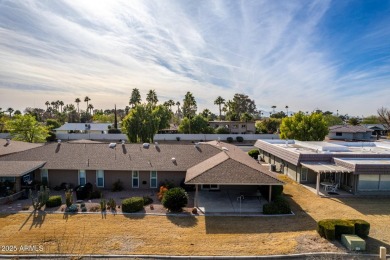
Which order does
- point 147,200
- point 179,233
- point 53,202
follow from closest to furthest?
1. point 179,233
2. point 53,202
3. point 147,200

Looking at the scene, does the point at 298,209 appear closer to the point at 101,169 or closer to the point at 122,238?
the point at 122,238

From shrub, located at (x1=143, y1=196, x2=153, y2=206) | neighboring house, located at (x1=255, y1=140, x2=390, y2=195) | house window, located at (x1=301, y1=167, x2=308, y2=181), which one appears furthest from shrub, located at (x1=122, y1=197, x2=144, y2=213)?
house window, located at (x1=301, y1=167, x2=308, y2=181)

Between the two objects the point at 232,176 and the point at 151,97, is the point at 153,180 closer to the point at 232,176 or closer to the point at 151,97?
the point at 232,176

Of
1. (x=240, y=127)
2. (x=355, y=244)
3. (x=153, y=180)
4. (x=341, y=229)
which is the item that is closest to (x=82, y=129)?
(x=240, y=127)

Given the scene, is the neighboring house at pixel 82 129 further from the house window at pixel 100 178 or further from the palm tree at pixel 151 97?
the house window at pixel 100 178

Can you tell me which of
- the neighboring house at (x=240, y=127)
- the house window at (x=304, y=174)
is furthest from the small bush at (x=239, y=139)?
the house window at (x=304, y=174)

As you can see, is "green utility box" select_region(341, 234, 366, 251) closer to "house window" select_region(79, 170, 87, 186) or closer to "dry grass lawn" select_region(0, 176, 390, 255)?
"dry grass lawn" select_region(0, 176, 390, 255)
